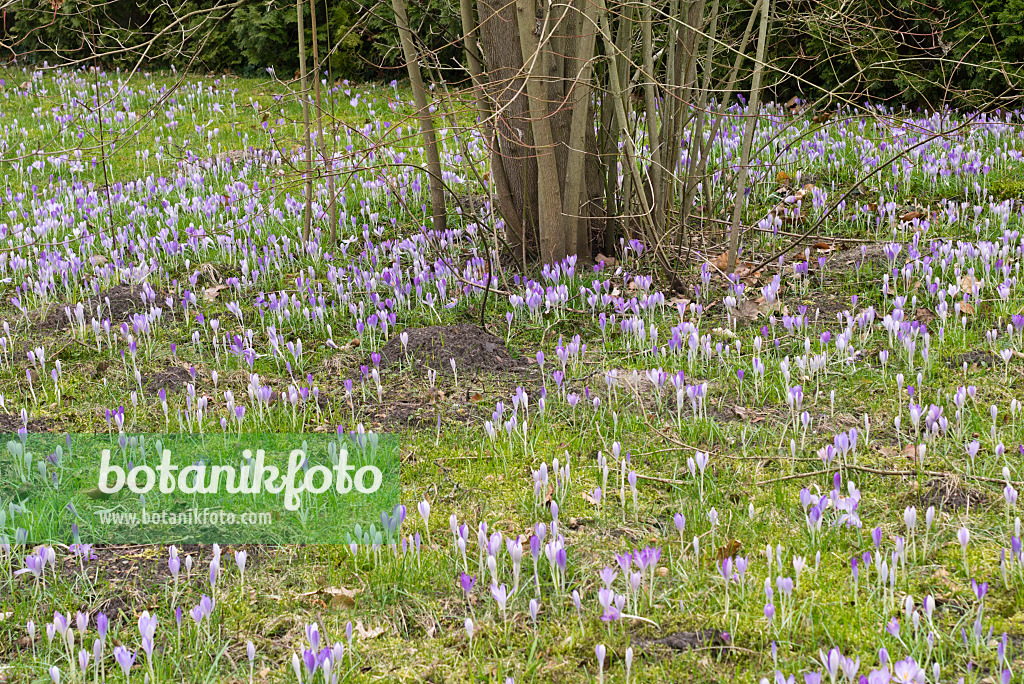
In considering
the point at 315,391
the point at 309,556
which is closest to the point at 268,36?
the point at 315,391

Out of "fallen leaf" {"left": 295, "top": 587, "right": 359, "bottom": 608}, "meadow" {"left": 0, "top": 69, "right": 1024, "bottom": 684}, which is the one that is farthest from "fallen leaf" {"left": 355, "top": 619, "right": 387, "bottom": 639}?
"fallen leaf" {"left": 295, "top": 587, "right": 359, "bottom": 608}

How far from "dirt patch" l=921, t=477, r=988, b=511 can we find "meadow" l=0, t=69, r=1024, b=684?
0.07 feet

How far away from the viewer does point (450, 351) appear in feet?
15.4

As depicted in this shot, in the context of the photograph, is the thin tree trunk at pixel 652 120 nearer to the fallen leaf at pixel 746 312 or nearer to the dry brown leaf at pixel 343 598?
the fallen leaf at pixel 746 312

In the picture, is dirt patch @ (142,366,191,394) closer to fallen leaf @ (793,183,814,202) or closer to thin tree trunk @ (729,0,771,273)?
thin tree trunk @ (729,0,771,273)

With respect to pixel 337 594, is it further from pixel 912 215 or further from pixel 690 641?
pixel 912 215

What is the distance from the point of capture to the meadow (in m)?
2.59

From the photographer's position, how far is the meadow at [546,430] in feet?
8.50

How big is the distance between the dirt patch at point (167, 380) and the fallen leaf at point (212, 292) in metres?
1.21

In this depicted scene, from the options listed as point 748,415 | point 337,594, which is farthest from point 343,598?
point 748,415

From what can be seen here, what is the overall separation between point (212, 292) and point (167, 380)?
4.73ft

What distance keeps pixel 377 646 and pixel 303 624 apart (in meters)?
0.24

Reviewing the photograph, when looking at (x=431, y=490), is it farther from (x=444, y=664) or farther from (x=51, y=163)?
(x=51, y=163)

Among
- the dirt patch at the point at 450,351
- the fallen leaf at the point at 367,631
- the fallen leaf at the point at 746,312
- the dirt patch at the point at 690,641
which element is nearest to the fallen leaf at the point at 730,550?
the dirt patch at the point at 690,641
